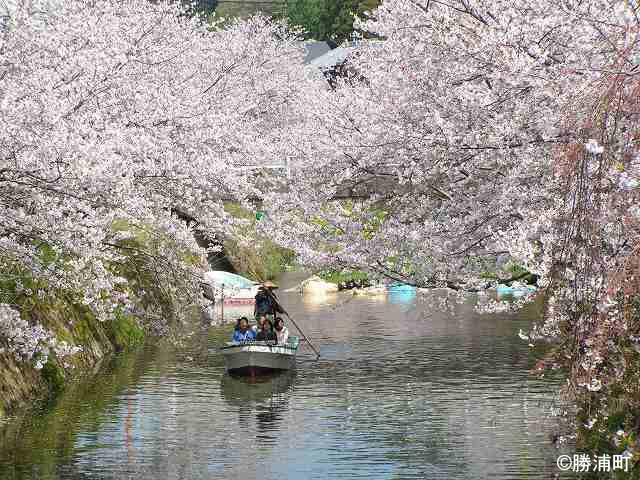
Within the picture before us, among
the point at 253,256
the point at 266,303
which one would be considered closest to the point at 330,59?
the point at 253,256

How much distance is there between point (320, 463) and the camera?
53.5ft

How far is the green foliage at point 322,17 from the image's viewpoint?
299 ft

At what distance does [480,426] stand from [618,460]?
4.99m

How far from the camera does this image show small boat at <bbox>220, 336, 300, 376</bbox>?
2597 centimetres

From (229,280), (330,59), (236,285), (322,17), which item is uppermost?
(322,17)

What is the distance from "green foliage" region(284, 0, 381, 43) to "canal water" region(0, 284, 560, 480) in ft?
208

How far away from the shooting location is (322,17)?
316 feet

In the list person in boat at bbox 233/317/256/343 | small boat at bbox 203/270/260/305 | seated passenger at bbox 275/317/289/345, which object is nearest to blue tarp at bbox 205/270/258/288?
small boat at bbox 203/270/260/305

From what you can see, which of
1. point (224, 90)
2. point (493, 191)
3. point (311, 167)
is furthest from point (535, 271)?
point (224, 90)

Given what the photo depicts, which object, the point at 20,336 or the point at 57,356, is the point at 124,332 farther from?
the point at 20,336

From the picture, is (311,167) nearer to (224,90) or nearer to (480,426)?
(480,426)

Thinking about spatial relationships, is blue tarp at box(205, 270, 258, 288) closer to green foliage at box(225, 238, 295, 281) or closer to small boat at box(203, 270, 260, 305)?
small boat at box(203, 270, 260, 305)

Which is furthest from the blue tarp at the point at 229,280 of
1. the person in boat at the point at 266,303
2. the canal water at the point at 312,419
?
the canal water at the point at 312,419

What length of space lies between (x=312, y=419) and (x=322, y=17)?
79.7 metres
